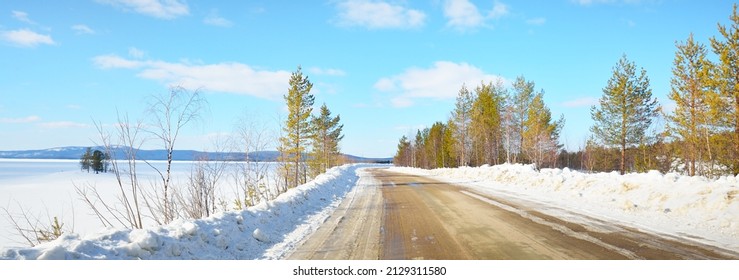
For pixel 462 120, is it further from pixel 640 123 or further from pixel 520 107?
pixel 640 123

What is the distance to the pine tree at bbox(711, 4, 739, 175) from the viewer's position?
1520 centimetres

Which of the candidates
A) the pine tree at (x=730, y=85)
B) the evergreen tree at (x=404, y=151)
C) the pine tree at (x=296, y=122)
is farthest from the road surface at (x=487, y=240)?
the evergreen tree at (x=404, y=151)

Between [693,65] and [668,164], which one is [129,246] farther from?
[668,164]

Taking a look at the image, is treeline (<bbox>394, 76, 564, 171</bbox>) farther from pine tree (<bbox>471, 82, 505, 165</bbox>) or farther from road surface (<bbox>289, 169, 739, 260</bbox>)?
road surface (<bbox>289, 169, 739, 260</bbox>)

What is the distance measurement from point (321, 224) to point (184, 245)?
3.39 m

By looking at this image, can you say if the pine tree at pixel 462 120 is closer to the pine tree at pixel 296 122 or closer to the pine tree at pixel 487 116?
the pine tree at pixel 487 116

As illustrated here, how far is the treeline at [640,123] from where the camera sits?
1664 centimetres

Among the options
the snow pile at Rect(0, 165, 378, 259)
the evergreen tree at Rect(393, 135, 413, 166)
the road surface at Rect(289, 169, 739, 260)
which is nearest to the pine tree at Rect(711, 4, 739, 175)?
the road surface at Rect(289, 169, 739, 260)

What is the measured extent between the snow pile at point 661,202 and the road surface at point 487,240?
35.0 inches

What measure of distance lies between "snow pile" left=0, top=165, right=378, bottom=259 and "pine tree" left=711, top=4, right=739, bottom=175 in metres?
17.7

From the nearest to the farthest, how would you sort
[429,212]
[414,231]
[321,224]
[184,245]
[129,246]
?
[129,246] → [184,245] → [414,231] → [321,224] → [429,212]

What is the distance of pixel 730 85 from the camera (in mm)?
15727

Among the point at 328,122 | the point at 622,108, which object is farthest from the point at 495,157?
the point at 328,122

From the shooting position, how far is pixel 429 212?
955 cm
